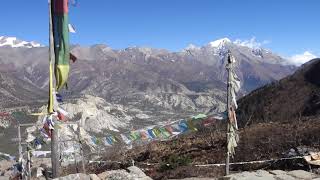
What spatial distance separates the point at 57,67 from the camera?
17.4 m

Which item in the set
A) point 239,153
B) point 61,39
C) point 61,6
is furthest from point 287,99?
point 61,6

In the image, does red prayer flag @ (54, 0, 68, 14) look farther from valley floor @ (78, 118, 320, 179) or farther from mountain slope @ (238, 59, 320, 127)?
mountain slope @ (238, 59, 320, 127)

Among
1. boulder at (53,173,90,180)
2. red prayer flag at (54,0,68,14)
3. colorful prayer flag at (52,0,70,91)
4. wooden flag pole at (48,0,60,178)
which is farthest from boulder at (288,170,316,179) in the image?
red prayer flag at (54,0,68,14)

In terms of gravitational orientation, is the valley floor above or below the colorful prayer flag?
below

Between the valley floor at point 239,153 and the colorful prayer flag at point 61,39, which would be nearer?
the colorful prayer flag at point 61,39

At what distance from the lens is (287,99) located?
112250 millimetres

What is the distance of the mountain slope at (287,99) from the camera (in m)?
102

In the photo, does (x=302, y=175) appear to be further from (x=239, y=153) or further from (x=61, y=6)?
(x=239, y=153)

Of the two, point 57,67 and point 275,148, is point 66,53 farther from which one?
point 275,148

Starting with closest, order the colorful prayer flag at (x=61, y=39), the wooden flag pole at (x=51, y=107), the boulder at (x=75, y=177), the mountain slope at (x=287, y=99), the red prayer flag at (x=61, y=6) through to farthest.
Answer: the red prayer flag at (x=61, y=6)
the colorful prayer flag at (x=61, y=39)
the wooden flag pole at (x=51, y=107)
the boulder at (x=75, y=177)
the mountain slope at (x=287, y=99)

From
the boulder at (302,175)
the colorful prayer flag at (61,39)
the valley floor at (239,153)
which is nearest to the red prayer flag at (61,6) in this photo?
the colorful prayer flag at (61,39)

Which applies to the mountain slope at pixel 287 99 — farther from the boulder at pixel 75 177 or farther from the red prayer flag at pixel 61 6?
the red prayer flag at pixel 61 6

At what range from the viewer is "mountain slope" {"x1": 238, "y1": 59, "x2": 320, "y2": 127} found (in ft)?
335

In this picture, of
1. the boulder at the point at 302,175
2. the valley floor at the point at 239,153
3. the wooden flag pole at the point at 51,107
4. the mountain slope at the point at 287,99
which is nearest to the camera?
the wooden flag pole at the point at 51,107
